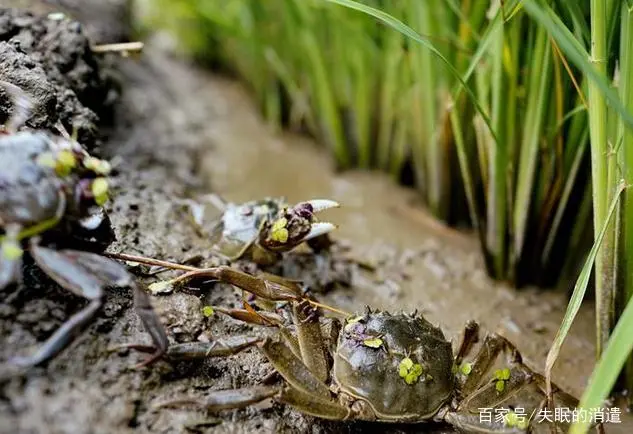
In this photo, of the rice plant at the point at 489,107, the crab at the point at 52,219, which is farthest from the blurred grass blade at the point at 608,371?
the crab at the point at 52,219

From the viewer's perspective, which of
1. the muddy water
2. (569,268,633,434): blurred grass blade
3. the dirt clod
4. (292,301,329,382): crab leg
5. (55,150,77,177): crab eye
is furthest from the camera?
the muddy water

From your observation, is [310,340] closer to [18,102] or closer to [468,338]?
[468,338]

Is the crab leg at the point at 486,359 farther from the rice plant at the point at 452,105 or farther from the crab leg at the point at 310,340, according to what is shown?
the rice plant at the point at 452,105

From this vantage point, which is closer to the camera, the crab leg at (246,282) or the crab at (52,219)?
the crab at (52,219)

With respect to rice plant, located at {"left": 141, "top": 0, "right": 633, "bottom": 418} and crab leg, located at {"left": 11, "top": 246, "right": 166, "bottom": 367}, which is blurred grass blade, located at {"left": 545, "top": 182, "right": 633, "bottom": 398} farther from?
crab leg, located at {"left": 11, "top": 246, "right": 166, "bottom": 367}

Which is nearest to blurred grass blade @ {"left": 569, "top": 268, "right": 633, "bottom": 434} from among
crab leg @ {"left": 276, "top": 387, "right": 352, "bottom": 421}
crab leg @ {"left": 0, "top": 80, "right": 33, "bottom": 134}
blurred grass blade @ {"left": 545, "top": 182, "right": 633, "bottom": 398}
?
blurred grass blade @ {"left": 545, "top": 182, "right": 633, "bottom": 398}

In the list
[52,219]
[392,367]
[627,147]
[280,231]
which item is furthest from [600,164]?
[52,219]

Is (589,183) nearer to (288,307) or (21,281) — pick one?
(288,307)

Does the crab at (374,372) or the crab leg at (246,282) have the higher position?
the crab leg at (246,282)
